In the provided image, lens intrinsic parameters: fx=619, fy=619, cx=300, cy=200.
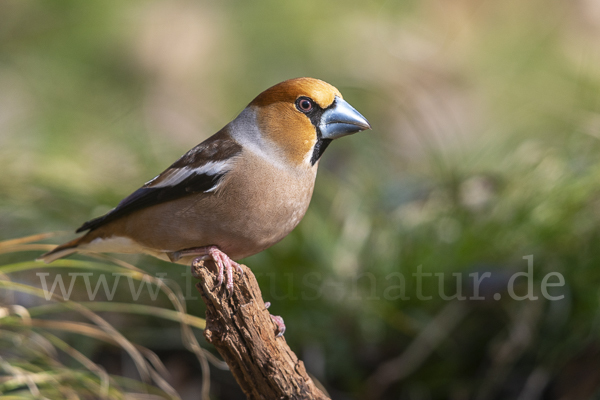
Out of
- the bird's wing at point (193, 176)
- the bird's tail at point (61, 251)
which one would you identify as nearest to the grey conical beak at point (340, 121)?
the bird's wing at point (193, 176)

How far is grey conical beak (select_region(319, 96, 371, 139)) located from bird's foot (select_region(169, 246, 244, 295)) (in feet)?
2.39

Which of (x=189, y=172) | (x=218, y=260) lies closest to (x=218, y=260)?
(x=218, y=260)

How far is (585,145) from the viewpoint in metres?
4.68

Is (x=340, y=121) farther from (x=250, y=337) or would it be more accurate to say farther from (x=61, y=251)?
(x=61, y=251)

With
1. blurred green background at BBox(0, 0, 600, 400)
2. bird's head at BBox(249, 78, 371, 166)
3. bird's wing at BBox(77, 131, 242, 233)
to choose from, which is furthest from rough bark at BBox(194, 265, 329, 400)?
blurred green background at BBox(0, 0, 600, 400)

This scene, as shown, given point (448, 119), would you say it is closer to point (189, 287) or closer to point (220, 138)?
point (189, 287)

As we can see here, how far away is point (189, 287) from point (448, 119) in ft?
19.3

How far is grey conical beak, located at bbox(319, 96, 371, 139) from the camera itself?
2.78 m

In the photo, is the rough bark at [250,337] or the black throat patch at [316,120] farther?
the black throat patch at [316,120]

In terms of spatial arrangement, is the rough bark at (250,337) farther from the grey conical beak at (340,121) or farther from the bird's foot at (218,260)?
the grey conical beak at (340,121)

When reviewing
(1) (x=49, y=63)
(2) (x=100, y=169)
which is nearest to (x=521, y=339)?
(2) (x=100, y=169)

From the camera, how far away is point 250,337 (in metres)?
2.55

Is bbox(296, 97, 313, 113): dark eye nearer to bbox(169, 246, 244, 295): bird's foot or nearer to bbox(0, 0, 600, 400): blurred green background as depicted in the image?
bbox(169, 246, 244, 295): bird's foot

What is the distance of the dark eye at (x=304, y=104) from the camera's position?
286cm
